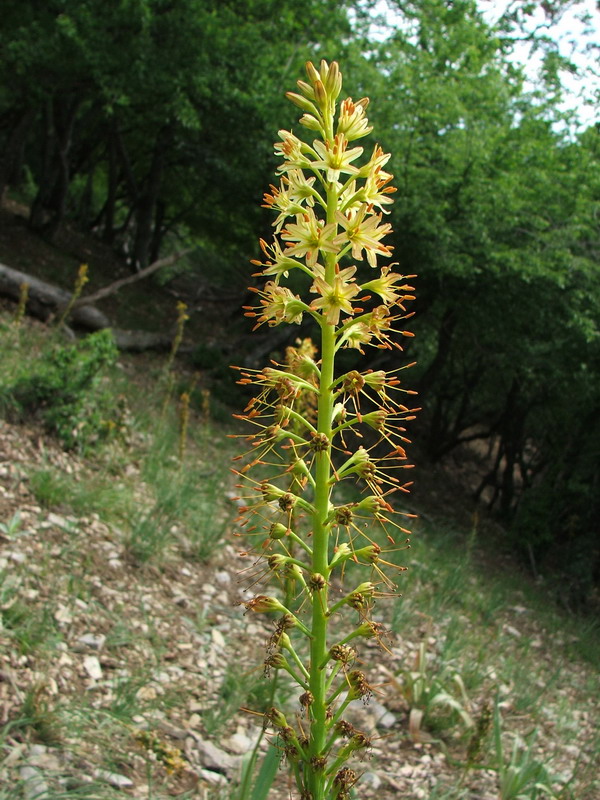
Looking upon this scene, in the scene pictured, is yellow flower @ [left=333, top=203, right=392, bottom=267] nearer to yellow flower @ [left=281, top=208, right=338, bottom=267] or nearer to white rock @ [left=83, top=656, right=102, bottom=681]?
yellow flower @ [left=281, top=208, right=338, bottom=267]

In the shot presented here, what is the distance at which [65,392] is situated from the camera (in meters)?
6.82

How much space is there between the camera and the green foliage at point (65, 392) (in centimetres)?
678

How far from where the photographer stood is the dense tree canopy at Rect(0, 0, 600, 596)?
1071 cm

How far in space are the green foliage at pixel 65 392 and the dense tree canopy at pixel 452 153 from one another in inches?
220

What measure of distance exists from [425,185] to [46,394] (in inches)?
265

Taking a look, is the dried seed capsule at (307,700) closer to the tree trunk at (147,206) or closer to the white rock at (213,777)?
the white rock at (213,777)

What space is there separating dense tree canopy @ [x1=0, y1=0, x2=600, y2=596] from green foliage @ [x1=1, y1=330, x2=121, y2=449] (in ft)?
18.4

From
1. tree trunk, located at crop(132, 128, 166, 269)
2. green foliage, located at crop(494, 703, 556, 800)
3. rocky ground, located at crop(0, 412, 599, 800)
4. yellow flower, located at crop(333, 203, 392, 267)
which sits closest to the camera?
yellow flower, located at crop(333, 203, 392, 267)

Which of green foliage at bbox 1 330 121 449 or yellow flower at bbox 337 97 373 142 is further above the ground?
yellow flower at bbox 337 97 373 142

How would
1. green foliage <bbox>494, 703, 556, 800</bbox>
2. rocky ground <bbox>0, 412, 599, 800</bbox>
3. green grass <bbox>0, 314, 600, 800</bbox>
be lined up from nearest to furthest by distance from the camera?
rocky ground <bbox>0, 412, 599, 800</bbox>
green grass <bbox>0, 314, 600, 800</bbox>
green foliage <bbox>494, 703, 556, 800</bbox>

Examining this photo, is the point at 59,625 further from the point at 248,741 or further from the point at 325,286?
the point at 325,286

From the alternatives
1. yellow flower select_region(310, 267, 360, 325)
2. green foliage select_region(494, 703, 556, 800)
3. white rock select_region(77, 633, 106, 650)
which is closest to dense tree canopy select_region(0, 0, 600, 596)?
green foliage select_region(494, 703, 556, 800)

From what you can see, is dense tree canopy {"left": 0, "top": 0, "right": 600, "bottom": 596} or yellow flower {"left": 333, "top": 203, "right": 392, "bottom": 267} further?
dense tree canopy {"left": 0, "top": 0, "right": 600, "bottom": 596}

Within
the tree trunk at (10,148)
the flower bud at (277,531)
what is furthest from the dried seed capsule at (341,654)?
the tree trunk at (10,148)
